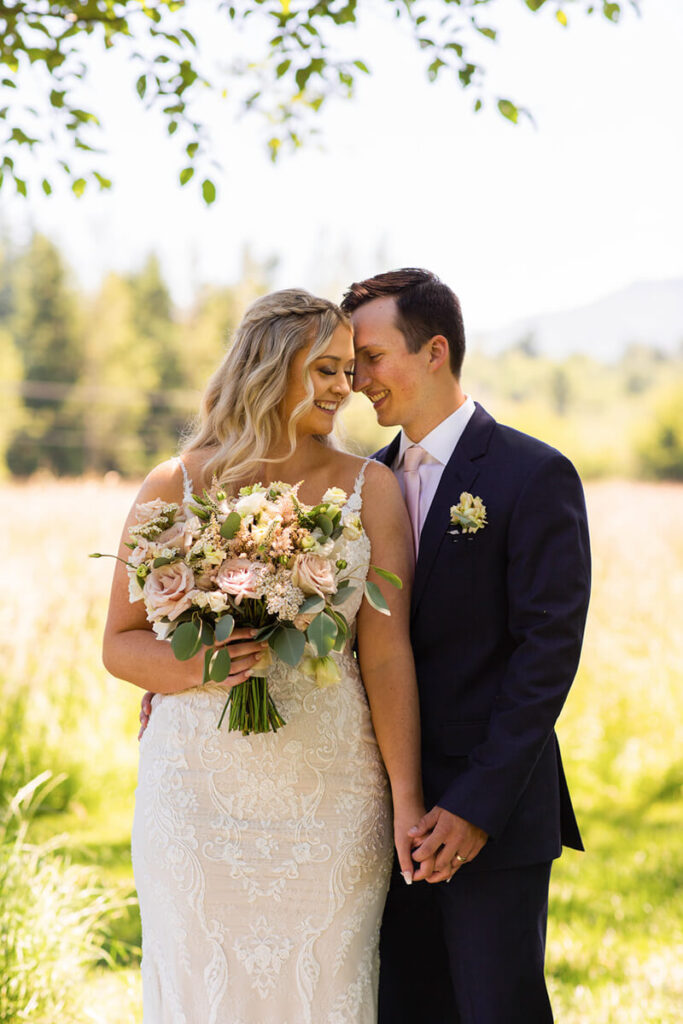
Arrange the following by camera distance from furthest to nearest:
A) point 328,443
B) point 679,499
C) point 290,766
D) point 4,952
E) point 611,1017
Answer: point 679,499, point 611,1017, point 4,952, point 328,443, point 290,766

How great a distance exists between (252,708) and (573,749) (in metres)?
5.14

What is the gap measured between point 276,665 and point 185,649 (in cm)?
47

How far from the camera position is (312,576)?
2457 millimetres

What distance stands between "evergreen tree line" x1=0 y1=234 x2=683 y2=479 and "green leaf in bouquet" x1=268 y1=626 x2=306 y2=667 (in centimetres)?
2875

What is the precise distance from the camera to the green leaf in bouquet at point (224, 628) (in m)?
2.43

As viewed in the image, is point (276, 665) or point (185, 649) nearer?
point (185, 649)

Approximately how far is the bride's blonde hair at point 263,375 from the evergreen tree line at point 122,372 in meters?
28.1

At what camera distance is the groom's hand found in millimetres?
2764

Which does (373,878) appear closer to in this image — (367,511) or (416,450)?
(367,511)

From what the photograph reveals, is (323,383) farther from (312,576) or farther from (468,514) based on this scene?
(312,576)

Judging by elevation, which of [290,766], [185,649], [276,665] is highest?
[185,649]

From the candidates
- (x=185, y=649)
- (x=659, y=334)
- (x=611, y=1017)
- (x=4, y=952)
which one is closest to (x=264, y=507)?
(x=185, y=649)

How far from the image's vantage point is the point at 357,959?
2900 mm

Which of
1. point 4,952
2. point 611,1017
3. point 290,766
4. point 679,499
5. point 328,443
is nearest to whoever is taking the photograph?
point 290,766
